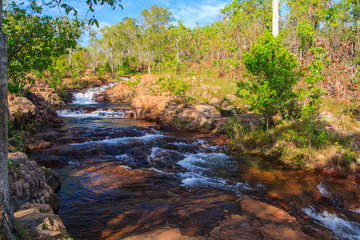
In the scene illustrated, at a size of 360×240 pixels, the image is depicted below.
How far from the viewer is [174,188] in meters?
5.80

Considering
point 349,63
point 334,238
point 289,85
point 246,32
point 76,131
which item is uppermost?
point 246,32

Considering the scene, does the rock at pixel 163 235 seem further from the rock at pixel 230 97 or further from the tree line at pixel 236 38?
the rock at pixel 230 97

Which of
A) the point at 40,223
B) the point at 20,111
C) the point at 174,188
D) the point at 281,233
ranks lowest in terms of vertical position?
the point at 174,188

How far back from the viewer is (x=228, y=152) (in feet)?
29.0

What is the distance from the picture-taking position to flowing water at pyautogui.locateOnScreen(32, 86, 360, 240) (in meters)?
4.24

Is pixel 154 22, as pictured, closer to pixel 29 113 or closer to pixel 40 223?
pixel 29 113

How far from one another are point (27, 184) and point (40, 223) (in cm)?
163

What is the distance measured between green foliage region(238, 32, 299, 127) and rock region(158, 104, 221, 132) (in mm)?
4772

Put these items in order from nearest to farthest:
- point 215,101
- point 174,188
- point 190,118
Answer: point 174,188, point 190,118, point 215,101

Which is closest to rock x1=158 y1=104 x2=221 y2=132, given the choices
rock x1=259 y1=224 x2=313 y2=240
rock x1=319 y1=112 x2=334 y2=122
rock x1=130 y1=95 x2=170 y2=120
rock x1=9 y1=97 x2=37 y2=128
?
rock x1=130 y1=95 x2=170 y2=120

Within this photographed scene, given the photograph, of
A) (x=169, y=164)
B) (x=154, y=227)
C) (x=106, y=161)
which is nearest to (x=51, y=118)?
(x=106, y=161)

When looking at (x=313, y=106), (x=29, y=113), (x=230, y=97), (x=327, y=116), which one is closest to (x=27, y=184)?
(x=313, y=106)

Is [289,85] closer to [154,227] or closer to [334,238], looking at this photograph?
[334,238]

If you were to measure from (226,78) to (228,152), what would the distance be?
494 inches
